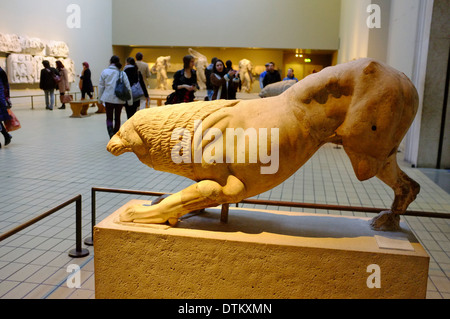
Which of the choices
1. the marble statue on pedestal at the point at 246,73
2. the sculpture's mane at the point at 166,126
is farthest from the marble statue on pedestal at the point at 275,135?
the marble statue on pedestal at the point at 246,73

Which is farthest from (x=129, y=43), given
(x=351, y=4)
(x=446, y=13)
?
(x=446, y=13)

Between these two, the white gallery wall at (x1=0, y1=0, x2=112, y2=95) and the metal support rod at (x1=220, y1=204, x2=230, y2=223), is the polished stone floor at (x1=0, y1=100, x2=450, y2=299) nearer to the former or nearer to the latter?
the metal support rod at (x1=220, y1=204, x2=230, y2=223)

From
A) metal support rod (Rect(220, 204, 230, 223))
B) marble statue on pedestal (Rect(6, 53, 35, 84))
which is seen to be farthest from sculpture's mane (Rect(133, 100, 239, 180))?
marble statue on pedestal (Rect(6, 53, 35, 84))

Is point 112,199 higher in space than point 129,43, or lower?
lower

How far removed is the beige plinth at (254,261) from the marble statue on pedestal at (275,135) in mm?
147

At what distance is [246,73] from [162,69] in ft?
10.9

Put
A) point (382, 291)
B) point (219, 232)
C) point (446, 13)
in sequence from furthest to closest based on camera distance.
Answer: point (446, 13)
point (219, 232)
point (382, 291)

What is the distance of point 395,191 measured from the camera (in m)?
2.51

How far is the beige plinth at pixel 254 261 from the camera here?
7.29 ft

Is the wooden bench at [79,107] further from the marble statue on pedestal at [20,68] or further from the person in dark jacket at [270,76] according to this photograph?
the person in dark jacket at [270,76]

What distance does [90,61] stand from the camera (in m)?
17.5

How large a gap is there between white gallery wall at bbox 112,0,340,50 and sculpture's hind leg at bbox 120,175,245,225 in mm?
14776
